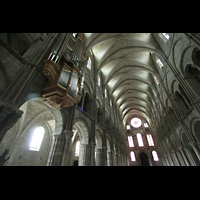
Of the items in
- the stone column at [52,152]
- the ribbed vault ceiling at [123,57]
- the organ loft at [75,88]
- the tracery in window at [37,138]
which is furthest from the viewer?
the ribbed vault ceiling at [123,57]

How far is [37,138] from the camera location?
12.1 metres

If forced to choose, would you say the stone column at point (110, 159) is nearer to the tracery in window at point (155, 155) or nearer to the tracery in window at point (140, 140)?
the tracery in window at point (140, 140)

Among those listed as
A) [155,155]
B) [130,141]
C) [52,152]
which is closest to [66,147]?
[52,152]

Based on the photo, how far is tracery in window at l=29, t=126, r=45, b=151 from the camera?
11531mm

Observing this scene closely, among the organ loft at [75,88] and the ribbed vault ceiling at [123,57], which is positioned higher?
the ribbed vault ceiling at [123,57]

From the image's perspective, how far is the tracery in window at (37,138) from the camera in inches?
454

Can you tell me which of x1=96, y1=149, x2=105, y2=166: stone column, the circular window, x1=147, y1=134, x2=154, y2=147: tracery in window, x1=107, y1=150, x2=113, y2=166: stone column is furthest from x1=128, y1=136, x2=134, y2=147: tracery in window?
x1=96, y1=149, x2=105, y2=166: stone column

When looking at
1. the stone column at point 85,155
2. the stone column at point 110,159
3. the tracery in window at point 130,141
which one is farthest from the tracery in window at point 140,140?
the stone column at point 85,155

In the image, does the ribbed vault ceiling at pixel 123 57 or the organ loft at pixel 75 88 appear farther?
the ribbed vault ceiling at pixel 123 57

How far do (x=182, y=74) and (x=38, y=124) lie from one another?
15.3 meters

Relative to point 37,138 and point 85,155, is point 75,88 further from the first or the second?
point 37,138

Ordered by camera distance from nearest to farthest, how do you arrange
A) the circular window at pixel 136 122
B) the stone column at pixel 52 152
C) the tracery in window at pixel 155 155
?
1. the stone column at pixel 52 152
2. the tracery in window at pixel 155 155
3. the circular window at pixel 136 122

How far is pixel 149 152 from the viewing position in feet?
95.7

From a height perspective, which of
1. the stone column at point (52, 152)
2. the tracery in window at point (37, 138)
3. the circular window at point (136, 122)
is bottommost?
the stone column at point (52, 152)
